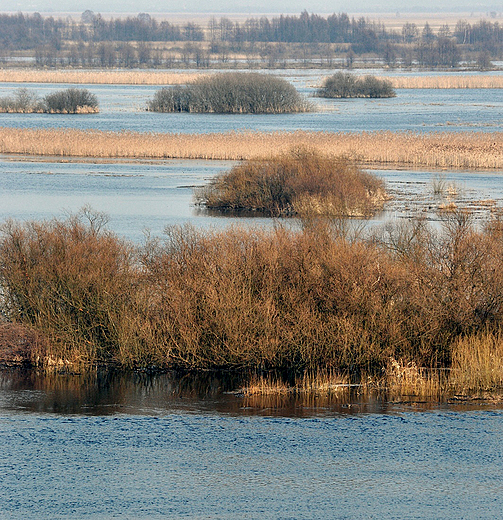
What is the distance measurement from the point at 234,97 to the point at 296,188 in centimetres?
5192

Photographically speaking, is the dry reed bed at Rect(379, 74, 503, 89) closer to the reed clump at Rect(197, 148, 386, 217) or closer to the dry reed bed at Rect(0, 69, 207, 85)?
the dry reed bed at Rect(0, 69, 207, 85)

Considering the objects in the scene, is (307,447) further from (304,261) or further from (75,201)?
(75,201)

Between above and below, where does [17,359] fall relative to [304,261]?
below

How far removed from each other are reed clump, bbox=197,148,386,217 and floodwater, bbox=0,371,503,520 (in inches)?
684

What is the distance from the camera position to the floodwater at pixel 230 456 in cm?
1123

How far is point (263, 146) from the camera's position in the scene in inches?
1796

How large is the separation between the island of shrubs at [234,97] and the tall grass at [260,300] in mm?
65929

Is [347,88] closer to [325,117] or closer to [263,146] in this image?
[325,117]

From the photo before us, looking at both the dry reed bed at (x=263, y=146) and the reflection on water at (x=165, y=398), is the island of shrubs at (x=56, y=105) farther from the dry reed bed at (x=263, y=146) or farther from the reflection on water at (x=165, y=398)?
the reflection on water at (x=165, y=398)

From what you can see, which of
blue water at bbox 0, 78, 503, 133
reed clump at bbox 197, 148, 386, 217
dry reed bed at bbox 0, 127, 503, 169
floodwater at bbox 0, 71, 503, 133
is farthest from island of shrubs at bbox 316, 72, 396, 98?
reed clump at bbox 197, 148, 386, 217

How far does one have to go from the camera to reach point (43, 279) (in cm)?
1689

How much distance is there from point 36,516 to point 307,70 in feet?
466

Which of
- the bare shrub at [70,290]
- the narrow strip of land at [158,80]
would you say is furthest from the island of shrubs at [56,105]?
the bare shrub at [70,290]

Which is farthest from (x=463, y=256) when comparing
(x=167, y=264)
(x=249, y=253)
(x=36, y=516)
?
(x=36, y=516)
